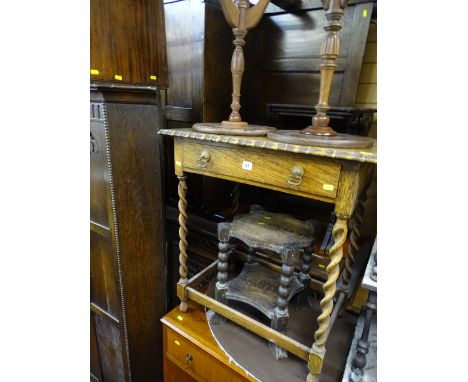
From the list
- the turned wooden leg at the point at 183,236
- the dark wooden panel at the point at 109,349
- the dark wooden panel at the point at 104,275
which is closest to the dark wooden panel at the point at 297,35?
the turned wooden leg at the point at 183,236

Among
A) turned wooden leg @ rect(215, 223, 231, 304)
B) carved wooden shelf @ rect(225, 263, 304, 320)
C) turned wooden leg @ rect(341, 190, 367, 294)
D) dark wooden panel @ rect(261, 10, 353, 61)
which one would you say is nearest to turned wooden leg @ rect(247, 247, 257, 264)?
carved wooden shelf @ rect(225, 263, 304, 320)

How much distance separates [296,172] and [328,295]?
0.31 m

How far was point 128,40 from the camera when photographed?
0.89 m

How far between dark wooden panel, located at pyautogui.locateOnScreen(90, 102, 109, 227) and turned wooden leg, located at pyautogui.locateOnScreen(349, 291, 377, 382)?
0.89 metres

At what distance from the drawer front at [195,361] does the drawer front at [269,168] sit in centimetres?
60

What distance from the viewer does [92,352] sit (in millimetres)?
1384

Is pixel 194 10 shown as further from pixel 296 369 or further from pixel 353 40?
pixel 296 369

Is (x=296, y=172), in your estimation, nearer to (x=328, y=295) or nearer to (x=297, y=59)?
(x=328, y=295)

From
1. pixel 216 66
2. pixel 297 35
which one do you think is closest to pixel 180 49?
pixel 216 66

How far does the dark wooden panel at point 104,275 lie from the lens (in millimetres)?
1081

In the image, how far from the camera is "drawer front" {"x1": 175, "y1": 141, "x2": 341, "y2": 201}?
24.9 inches

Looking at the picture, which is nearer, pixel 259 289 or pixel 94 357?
pixel 259 289

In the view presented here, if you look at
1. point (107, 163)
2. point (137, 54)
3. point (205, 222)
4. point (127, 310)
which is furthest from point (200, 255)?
point (137, 54)
